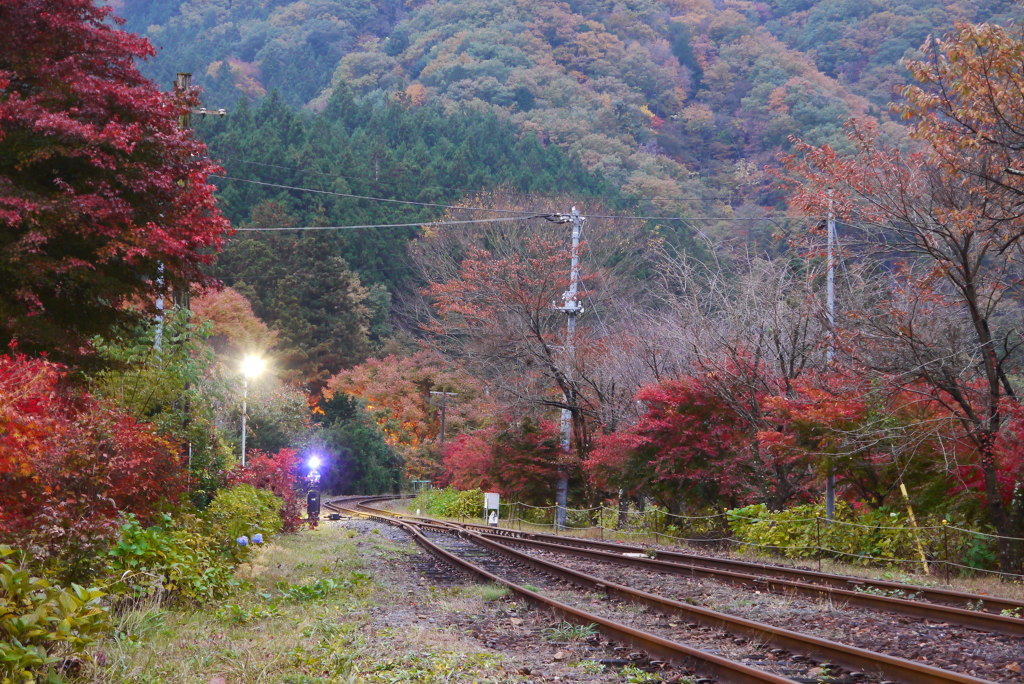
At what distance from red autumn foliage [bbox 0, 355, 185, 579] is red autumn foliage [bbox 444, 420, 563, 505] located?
75.0 ft

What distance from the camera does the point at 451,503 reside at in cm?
4103

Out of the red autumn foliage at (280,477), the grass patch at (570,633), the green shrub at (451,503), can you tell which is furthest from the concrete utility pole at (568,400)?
the grass patch at (570,633)

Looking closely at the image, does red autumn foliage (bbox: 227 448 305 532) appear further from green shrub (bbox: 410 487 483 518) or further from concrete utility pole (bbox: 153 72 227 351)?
green shrub (bbox: 410 487 483 518)

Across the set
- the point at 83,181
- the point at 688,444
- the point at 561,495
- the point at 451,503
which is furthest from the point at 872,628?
the point at 451,503

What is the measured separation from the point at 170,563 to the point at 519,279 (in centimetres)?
2631

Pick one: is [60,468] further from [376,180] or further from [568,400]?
[376,180]

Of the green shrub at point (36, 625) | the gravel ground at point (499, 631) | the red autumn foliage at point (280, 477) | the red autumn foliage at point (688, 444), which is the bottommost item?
the gravel ground at point (499, 631)

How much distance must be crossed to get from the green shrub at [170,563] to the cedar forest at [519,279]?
0.21ft

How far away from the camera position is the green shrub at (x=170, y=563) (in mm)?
8633

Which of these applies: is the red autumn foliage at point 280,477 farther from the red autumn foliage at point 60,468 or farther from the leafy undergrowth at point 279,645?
the red autumn foliage at point 60,468

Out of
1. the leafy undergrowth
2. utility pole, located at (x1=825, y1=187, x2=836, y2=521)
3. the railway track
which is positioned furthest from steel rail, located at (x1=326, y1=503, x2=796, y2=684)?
utility pole, located at (x1=825, y1=187, x2=836, y2=521)

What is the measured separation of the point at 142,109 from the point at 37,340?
9.39ft

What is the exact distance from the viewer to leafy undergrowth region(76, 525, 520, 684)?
6.78 metres

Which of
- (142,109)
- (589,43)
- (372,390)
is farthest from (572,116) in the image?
(142,109)
